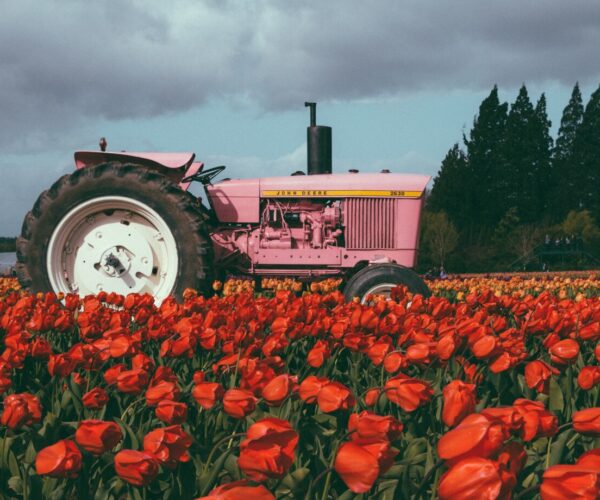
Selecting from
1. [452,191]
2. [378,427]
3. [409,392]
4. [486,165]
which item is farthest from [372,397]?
[486,165]

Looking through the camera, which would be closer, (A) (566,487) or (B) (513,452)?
(A) (566,487)

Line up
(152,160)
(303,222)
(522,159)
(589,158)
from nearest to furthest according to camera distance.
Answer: (152,160) → (303,222) → (589,158) → (522,159)

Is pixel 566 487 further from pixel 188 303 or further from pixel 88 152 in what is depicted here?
pixel 88 152

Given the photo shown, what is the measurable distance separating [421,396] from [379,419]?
0.42m

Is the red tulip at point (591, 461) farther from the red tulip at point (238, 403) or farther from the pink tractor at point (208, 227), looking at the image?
the pink tractor at point (208, 227)

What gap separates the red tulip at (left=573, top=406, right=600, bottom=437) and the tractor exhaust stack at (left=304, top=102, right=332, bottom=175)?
5.33 m

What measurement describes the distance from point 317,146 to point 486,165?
39.9 metres

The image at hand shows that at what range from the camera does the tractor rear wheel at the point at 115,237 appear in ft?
18.9

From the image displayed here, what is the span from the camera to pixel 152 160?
6129 millimetres

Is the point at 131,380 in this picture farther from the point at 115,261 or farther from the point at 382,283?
the point at 382,283

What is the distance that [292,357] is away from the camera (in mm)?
3545

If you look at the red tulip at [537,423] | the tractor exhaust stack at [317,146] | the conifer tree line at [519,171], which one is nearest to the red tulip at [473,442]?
the red tulip at [537,423]

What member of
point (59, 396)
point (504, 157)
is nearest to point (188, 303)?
point (59, 396)

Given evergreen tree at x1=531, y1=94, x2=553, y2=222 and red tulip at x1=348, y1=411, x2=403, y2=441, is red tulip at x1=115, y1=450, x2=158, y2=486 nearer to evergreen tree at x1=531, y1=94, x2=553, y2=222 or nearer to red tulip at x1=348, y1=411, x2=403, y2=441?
red tulip at x1=348, y1=411, x2=403, y2=441
